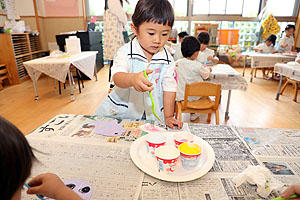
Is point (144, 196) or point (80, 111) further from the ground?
point (144, 196)

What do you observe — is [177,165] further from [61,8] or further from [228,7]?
[228,7]

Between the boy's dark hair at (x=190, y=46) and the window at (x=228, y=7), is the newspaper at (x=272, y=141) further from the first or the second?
the window at (x=228, y=7)

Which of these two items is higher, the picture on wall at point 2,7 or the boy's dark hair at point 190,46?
the picture on wall at point 2,7

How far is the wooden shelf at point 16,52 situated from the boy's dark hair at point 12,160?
469 cm

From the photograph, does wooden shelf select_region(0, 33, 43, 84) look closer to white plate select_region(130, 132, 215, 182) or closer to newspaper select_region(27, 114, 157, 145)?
newspaper select_region(27, 114, 157, 145)

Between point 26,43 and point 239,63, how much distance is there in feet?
19.8

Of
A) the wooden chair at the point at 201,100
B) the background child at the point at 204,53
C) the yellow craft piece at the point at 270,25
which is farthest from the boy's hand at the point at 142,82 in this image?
the yellow craft piece at the point at 270,25

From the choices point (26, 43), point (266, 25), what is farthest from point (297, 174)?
point (266, 25)

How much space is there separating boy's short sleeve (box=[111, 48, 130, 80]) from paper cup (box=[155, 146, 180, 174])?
512mm

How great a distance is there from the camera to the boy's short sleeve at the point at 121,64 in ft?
3.41

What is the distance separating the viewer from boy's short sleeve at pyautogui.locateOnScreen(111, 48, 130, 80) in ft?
3.41

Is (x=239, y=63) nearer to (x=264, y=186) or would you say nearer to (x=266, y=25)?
(x=266, y=25)

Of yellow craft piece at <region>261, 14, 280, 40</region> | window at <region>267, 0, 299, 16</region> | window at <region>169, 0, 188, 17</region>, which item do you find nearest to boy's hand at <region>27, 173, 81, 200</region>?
window at <region>169, 0, 188, 17</region>

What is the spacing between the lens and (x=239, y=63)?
247 inches
